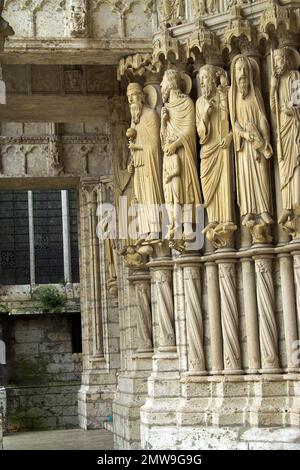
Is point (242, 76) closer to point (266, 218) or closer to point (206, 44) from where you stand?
point (206, 44)

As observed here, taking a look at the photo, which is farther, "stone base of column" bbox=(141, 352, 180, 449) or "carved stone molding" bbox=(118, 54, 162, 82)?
"carved stone molding" bbox=(118, 54, 162, 82)

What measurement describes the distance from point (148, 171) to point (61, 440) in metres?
6.30

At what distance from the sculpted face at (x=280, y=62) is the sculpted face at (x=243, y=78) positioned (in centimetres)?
35

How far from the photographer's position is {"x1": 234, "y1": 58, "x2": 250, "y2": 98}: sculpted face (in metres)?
10.2

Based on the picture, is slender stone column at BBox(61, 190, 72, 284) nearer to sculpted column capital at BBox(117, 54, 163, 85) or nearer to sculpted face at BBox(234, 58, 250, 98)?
sculpted column capital at BBox(117, 54, 163, 85)

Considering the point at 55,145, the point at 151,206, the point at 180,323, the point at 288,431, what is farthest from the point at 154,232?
the point at 55,145

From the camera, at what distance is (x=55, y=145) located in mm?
17312

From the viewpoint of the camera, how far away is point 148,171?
11.1 metres

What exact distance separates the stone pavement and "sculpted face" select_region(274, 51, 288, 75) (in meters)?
6.05

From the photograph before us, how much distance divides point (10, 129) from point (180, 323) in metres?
7.87

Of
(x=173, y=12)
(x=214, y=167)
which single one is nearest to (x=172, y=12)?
(x=173, y=12)

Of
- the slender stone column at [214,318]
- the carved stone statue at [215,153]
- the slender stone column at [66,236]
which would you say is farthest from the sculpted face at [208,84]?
the slender stone column at [66,236]

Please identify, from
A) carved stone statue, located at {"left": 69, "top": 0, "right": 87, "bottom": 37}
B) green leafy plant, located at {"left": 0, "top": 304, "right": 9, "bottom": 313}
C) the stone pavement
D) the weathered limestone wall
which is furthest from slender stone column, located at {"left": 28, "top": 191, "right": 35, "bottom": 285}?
carved stone statue, located at {"left": 69, "top": 0, "right": 87, "bottom": 37}

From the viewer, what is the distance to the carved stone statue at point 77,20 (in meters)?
11.1
